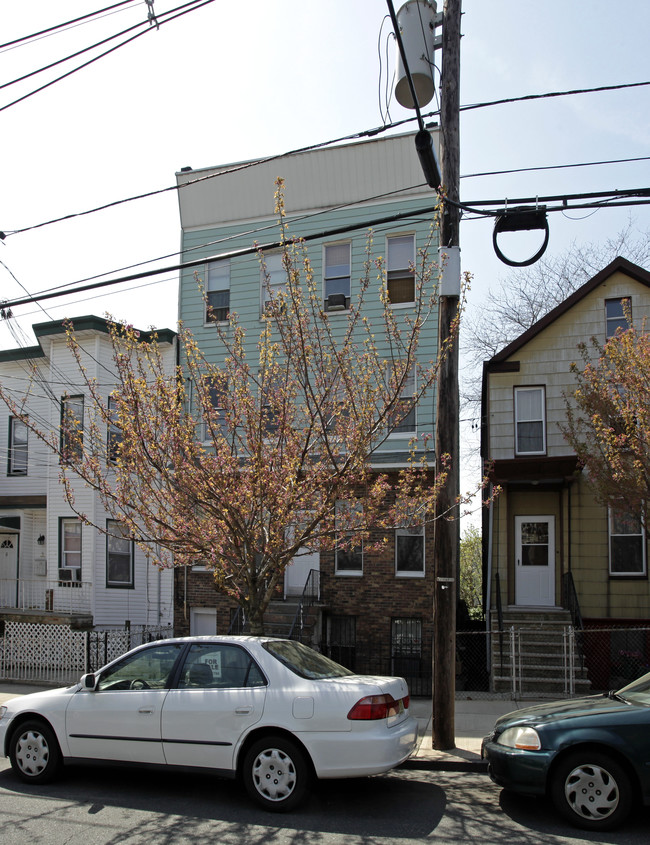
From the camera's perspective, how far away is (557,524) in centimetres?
1593

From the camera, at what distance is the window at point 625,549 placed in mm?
15117

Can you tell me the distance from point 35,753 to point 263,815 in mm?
2416

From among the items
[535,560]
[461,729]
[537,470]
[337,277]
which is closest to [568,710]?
[461,729]

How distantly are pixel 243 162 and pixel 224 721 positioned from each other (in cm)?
1396

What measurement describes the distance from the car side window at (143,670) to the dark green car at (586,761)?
10.1 ft

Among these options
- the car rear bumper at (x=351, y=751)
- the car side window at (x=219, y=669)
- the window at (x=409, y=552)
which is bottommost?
the car rear bumper at (x=351, y=751)

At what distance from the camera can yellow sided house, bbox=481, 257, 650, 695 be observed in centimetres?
1440

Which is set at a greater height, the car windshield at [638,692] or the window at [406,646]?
the car windshield at [638,692]

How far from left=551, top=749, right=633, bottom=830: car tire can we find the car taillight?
4.76 feet

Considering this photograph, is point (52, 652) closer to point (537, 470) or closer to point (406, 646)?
point (406, 646)

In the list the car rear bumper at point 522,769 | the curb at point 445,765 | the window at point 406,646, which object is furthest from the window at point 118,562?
the car rear bumper at point 522,769

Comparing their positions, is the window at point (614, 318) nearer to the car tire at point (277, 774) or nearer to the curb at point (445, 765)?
the curb at point (445, 765)

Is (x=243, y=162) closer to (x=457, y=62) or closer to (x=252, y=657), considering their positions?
(x=457, y=62)

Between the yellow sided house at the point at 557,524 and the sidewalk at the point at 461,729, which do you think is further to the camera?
the yellow sided house at the point at 557,524
